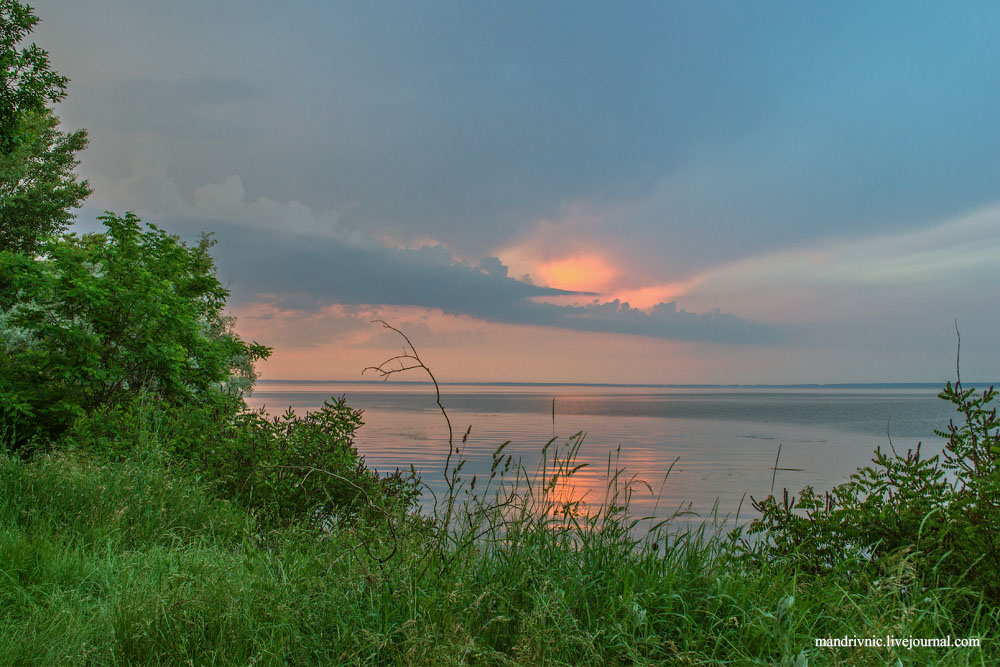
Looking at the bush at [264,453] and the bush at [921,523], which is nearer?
the bush at [921,523]

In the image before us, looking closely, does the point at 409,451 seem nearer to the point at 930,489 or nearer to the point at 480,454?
the point at 480,454

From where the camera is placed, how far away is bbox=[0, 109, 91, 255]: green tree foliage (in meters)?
26.4

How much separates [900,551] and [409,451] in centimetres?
1933

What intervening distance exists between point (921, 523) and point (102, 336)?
10.2 metres

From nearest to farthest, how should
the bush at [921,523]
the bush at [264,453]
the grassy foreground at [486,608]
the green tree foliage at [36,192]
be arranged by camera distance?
the grassy foreground at [486,608]
the bush at [921,523]
the bush at [264,453]
the green tree foliage at [36,192]

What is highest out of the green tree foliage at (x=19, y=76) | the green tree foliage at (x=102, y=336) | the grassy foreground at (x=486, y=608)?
the green tree foliage at (x=19, y=76)

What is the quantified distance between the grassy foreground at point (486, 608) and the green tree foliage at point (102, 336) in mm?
5553

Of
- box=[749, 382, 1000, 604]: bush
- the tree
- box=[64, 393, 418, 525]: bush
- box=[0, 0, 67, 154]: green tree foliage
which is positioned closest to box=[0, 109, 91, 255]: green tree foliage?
the tree

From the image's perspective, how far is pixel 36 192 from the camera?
27672mm

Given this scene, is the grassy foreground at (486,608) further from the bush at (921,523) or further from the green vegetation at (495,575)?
the bush at (921,523)

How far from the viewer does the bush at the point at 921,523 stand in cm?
375

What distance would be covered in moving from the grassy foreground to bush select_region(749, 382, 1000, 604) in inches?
8.7

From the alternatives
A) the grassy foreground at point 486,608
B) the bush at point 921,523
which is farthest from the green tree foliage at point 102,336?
the bush at point 921,523

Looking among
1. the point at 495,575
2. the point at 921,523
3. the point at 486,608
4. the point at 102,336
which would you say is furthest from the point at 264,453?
the point at 921,523
